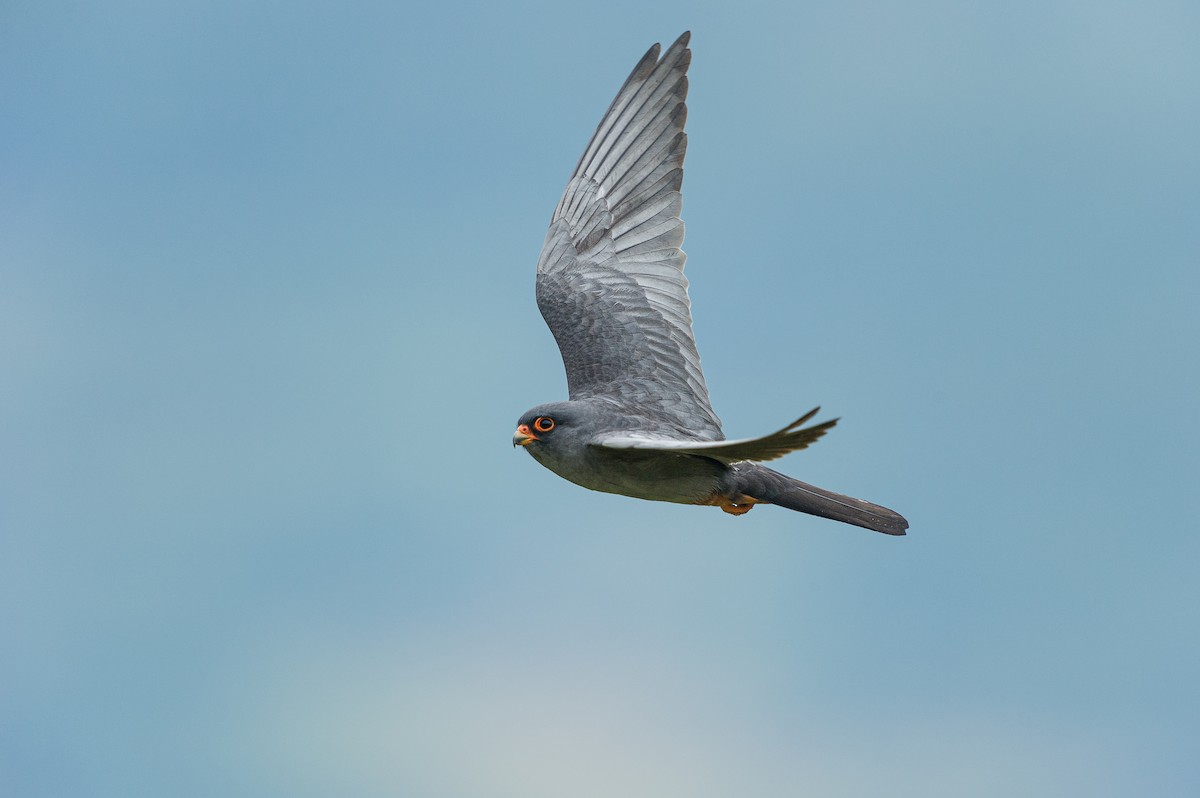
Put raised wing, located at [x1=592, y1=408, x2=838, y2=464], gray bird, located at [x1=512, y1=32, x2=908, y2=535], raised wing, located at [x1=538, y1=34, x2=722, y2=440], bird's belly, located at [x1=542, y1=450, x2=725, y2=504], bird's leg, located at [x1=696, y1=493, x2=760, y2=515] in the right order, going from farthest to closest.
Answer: raised wing, located at [x1=538, y1=34, x2=722, y2=440], bird's leg, located at [x1=696, y1=493, x2=760, y2=515], gray bird, located at [x1=512, y1=32, x2=908, y2=535], bird's belly, located at [x1=542, y1=450, x2=725, y2=504], raised wing, located at [x1=592, y1=408, x2=838, y2=464]

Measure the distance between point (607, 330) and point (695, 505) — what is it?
2.24 meters

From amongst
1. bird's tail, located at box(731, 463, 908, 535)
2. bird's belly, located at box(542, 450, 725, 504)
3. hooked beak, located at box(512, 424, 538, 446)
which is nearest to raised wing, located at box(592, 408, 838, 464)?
bird's belly, located at box(542, 450, 725, 504)

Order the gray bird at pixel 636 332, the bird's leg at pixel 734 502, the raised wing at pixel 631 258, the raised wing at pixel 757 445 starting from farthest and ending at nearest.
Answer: the raised wing at pixel 631 258
the bird's leg at pixel 734 502
the gray bird at pixel 636 332
the raised wing at pixel 757 445

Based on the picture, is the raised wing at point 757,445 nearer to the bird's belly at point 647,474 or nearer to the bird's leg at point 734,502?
the bird's belly at point 647,474

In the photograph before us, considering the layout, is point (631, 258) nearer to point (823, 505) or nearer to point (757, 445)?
point (823, 505)

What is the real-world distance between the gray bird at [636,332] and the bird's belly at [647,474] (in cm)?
1

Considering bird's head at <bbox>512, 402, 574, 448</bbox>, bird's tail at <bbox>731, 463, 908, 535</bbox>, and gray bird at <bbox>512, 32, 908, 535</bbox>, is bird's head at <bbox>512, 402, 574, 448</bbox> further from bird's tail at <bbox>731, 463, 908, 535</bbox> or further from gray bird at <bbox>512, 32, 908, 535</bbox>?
bird's tail at <bbox>731, 463, 908, 535</bbox>

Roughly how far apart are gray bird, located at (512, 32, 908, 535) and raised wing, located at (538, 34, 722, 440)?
12 mm

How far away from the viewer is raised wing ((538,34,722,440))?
12.4 meters

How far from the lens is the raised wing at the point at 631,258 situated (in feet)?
40.8

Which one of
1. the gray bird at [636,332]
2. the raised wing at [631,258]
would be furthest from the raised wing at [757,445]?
the raised wing at [631,258]

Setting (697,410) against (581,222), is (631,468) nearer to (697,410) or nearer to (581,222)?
(697,410)

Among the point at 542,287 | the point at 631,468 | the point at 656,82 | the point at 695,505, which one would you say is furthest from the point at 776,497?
the point at 656,82

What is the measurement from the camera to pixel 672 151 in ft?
43.2
